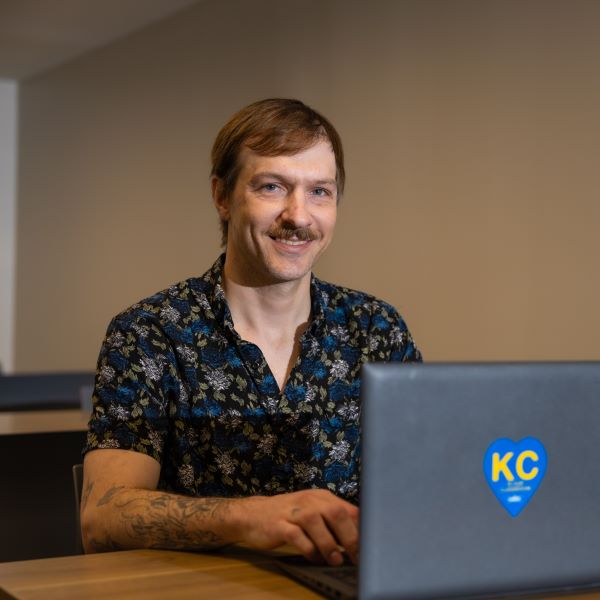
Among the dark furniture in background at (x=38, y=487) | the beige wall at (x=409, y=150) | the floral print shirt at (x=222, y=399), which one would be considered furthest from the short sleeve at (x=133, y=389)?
the beige wall at (x=409, y=150)

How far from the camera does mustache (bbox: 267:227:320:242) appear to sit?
179cm

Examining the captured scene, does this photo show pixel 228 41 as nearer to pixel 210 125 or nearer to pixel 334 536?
pixel 210 125

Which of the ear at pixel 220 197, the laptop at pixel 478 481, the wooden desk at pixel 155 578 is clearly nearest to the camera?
the laptop at pixel 478 481

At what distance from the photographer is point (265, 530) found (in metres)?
1.22

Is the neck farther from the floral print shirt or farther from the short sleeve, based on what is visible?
the short sleeve

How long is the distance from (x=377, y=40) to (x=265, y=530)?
3.54 metres

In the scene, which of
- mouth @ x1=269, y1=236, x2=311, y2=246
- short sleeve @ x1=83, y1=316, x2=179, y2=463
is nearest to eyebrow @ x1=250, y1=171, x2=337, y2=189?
mouth @ x1=269, y1=236, x2=311, y2=246

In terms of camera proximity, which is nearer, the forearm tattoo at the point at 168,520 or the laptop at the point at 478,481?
the laptop at the point at 478,481

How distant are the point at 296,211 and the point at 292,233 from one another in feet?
0.13

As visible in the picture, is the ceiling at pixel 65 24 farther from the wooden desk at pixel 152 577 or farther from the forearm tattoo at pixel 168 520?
the wooden desk at pixel 152 577

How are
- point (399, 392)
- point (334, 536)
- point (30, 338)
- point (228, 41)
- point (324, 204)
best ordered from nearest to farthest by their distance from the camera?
point (399, 392) < point (334, 536) < point (324, 204) < point (228, 41) < point (30, 338)

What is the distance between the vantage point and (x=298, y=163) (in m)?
1.78

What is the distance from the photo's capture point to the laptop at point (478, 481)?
97 cm

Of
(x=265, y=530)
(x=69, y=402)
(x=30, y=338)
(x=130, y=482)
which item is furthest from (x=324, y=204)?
(x=30, y=338)
